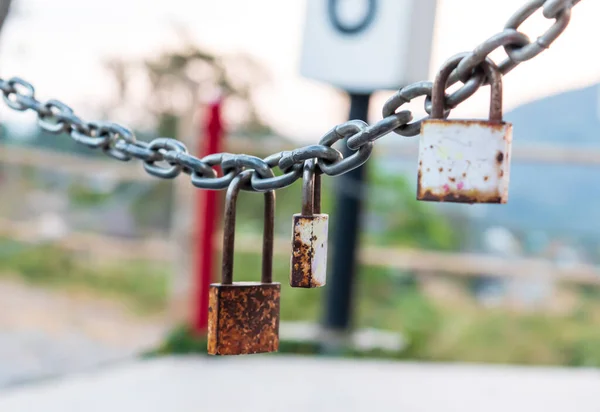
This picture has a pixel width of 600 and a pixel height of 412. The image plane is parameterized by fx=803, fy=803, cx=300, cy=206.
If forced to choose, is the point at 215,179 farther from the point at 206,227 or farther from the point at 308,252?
the point at 206,227

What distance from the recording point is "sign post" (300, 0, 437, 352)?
2635mm

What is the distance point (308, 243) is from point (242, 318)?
124mm

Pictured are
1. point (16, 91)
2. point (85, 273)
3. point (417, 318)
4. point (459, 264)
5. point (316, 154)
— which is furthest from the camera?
point (85, 273)

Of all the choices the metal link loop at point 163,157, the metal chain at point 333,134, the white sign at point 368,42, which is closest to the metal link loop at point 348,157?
the metal chain at point 333,134

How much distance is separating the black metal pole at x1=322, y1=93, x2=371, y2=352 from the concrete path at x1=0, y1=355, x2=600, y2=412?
0.18 metres

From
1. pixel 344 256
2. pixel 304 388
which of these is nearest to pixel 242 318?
pixel 304 388

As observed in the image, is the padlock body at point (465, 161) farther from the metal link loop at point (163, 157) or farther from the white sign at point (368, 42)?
the white sign at point (368, 42)

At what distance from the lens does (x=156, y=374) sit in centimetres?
253

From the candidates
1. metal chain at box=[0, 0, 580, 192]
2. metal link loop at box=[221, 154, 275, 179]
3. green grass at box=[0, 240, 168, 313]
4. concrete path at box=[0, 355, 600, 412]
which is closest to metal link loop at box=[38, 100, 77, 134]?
metal chain at box=[0, 0, 580, 192]

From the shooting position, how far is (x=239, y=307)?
826 millimetres

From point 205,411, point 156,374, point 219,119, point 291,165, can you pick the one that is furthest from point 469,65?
point 219,119

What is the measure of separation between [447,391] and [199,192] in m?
1.13

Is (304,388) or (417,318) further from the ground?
(417,318)

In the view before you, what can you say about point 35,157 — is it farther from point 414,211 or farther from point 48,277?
point 414,211
